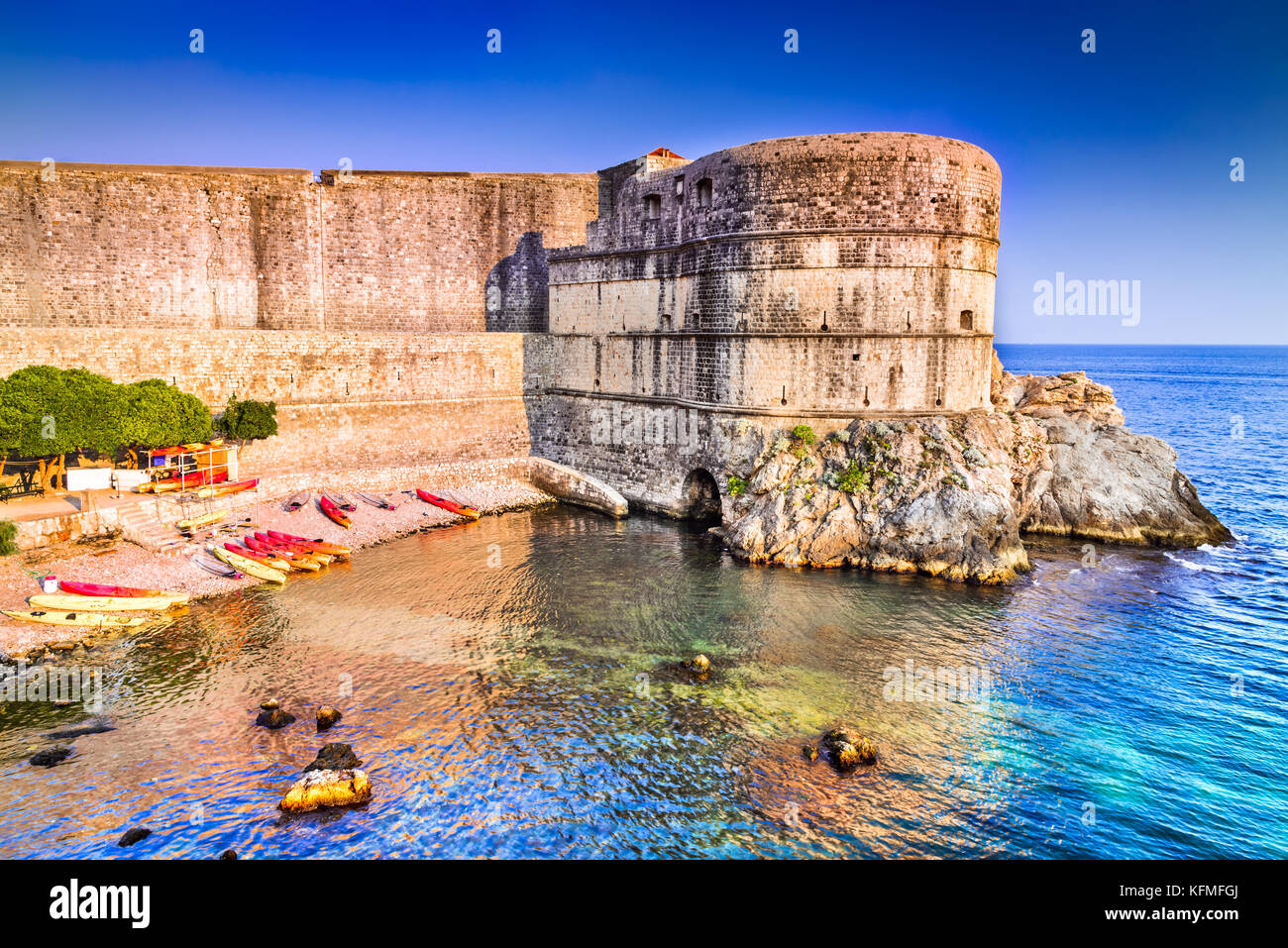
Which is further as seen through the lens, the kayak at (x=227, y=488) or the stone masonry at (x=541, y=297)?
the stone masonry at (x=541, y=297)

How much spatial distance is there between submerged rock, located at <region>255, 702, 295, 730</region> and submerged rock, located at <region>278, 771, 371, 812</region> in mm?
2191

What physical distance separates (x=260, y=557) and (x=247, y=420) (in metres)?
6.45

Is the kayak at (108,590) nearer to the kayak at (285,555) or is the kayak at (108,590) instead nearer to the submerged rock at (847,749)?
the kayak at (285,555)

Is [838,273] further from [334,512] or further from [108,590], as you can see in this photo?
[108,590]

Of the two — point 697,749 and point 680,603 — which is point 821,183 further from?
point 697,749

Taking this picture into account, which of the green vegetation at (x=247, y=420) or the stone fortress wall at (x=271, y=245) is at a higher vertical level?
the stone fortress wall at (x=271, y=245)

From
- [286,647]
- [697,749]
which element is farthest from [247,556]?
[697,749]

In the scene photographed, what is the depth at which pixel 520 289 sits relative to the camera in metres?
36.6

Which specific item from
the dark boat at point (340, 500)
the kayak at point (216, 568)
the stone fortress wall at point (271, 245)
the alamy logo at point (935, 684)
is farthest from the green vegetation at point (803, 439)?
the kayak at point (216, 568)

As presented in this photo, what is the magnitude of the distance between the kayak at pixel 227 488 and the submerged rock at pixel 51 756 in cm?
1242

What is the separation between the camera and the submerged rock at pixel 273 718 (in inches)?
593

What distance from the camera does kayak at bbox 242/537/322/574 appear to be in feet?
76.8

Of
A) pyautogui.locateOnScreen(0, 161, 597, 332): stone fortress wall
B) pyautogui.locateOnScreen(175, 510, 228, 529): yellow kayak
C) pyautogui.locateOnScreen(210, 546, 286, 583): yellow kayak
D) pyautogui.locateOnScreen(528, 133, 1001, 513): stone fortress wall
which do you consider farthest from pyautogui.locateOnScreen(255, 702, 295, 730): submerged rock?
pyautogui.locateOnScreen(0, 161, 597, 332): stone fortress wall

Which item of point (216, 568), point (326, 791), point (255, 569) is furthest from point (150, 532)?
point (326, 791)
